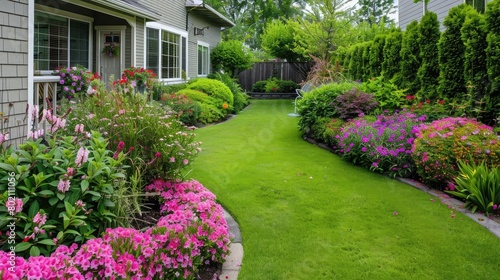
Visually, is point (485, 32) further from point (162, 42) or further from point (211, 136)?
point (162, 42)

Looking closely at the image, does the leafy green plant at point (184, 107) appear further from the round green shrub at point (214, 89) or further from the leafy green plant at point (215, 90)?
the round green shrub at point (214, 89)

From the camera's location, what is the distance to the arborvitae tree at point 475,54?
20.1ft

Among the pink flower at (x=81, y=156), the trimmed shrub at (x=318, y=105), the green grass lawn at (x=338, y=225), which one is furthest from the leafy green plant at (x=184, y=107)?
the pink flower at (x=81, y=156)

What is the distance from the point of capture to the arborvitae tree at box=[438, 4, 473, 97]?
21.9 feet

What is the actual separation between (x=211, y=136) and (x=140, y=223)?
212 inches

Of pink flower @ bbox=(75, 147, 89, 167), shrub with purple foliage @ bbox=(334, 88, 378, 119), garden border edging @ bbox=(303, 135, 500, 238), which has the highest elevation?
shrub with purple foliage @ bbox=(334, 88, 378, 119)

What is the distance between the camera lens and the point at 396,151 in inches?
214

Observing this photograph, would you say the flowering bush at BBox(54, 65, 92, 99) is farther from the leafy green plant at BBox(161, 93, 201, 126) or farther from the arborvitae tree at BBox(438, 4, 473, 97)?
the arborvitae tree at BBox(438, 4, 473, 97)

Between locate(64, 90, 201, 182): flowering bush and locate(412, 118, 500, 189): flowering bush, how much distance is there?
9.18 feet

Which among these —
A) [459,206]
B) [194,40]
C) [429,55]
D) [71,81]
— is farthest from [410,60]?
[194,40]

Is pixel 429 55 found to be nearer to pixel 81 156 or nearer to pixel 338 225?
pixel 338 225

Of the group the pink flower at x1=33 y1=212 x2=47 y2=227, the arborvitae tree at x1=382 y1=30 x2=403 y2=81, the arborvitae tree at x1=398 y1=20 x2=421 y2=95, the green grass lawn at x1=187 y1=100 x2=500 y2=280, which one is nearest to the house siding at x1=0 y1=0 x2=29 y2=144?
the green grass lawn at x1=187 y1=100 x2=500 y2=280

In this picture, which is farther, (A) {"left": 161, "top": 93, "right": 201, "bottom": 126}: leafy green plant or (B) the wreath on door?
(B) the wreath on door

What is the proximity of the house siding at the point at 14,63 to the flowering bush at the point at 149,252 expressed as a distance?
101 inches
